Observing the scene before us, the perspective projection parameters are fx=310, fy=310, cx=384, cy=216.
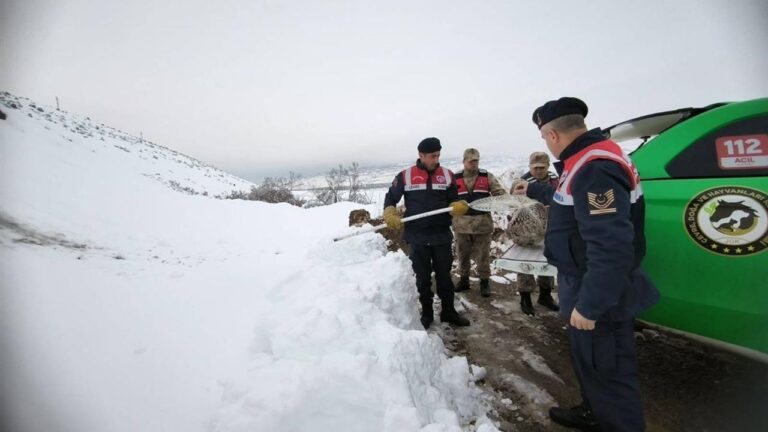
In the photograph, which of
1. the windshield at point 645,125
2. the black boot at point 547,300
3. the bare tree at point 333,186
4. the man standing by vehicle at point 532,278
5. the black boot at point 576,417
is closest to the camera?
the black boot at point 576,417

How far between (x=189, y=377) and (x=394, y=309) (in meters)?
1.69

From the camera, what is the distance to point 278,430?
140cm

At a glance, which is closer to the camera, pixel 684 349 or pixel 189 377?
pixel 189 377

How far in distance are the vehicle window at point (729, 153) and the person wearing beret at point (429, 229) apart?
183 centimetres

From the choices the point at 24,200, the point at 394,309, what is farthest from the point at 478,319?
the point at 24,200

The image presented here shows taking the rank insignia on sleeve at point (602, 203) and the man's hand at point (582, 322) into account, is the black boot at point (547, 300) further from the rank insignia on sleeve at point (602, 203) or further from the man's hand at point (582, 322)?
the rank insignia on sleeve at point (602, 203)

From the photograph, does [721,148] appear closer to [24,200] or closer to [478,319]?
[478,319]

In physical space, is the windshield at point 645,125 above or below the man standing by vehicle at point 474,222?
above

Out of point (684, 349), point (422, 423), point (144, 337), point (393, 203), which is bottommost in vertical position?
point (684, 349)

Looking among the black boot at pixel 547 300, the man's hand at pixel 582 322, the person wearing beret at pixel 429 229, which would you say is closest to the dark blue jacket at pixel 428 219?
the person wearing beret at pixel 429 229

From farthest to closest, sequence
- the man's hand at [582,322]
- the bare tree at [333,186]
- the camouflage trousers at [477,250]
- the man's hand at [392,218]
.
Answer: the bare tree at [333,186], the camouflage trousers at [477,250], the man's hand at [392,218], the man's hand at [582,322]

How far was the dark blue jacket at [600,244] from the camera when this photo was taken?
4.70 ft

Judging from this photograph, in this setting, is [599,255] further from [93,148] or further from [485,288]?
[93,148]

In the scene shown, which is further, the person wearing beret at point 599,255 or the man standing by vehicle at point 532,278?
the man standing by vehicle at point 532,278
